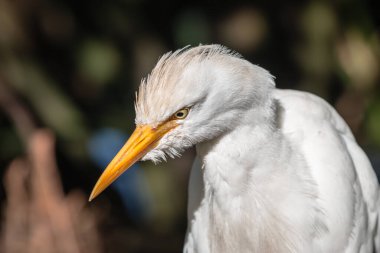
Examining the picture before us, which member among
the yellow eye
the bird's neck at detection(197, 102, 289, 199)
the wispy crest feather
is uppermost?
the wispy crest feather

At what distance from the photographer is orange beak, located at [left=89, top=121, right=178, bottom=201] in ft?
3.98

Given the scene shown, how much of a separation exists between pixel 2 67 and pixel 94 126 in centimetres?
41

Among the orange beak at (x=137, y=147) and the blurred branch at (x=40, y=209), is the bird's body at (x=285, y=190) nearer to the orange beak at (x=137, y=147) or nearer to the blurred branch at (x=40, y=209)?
the orange beak at (x=137, y=147)

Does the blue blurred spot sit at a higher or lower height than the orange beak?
lower

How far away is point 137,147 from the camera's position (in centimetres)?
123

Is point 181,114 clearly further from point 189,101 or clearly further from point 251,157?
point 251,157

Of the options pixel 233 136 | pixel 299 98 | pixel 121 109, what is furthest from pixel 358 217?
pixel 121 109

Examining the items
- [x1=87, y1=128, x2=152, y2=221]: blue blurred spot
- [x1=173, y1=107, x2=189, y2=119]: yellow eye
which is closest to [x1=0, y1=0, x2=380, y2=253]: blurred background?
[x1=87, y1=128, x2=152, y2=221]: blue blurred spot

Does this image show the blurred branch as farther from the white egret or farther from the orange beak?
the orange beak

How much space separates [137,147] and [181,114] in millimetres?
108

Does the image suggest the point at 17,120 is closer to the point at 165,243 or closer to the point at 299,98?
the point at 165,243

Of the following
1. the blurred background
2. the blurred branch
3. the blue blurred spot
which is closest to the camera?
the blurred branch

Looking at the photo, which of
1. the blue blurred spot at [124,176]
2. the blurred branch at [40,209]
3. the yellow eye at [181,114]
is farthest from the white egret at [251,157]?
the blue blurred spot at [124,176]

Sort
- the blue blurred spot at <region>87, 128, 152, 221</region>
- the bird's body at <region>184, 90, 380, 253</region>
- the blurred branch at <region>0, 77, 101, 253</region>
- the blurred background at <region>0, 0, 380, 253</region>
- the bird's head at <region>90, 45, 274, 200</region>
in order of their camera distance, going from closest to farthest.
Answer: the bird's head at <region>90, 45, 274, 200</region>, the bird's body at <region>184, 90, 380, 253</region>, the blurred branch at <region>0, 77, 101, 253</region>, the blurred background at <region>0, 0, 380, 253</region>, the blue blurred spot at <region>87, 128, 152, 221</region>
